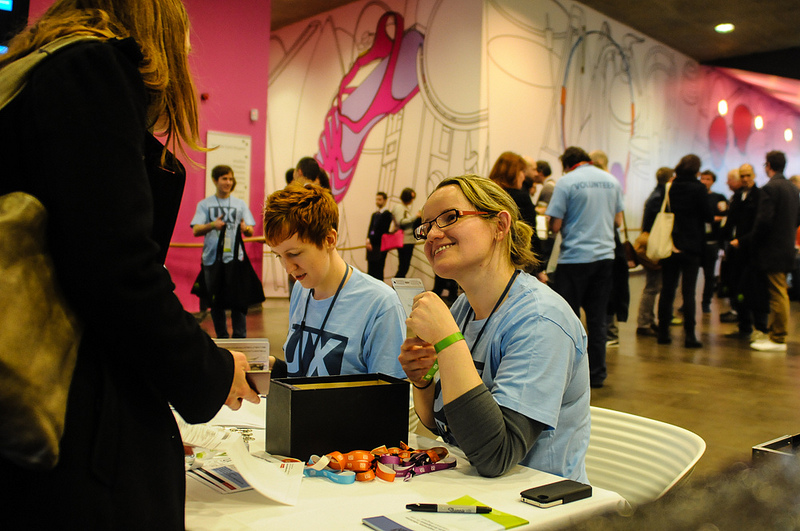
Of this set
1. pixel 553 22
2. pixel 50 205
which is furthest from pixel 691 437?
pixel 553 22

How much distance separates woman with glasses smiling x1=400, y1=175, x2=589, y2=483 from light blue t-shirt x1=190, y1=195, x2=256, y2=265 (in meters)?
3.99

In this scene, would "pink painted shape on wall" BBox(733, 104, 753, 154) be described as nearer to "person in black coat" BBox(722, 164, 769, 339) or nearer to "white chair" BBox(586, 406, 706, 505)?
"person in black coat" BBox(722, 164, 769, 339)

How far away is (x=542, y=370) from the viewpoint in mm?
1385

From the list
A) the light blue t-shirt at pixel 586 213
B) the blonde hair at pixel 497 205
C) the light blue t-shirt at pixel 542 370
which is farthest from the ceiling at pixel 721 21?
the light blue t-shirt at pixel 542 370

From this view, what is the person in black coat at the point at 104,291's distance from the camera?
2.53 feet

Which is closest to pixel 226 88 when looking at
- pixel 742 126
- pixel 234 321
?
pixel 234 321

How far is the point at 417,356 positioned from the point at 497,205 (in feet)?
1.40

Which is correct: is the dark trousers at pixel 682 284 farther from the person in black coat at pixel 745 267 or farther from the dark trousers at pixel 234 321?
the dark trousers at pixel 234 321

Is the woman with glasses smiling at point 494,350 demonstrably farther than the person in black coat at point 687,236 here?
No

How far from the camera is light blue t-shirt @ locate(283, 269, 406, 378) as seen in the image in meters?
1.97

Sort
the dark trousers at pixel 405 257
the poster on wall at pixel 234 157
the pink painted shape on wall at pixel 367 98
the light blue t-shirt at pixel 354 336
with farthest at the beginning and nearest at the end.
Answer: the pink painted shape on wall at pixel 367 98 < the dark trousers at pixel 405 257 < the poster on wall at pixel 234 157 < the light blue t-shirt at pixel 354 336

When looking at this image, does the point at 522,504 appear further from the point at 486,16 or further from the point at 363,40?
the point at 363,40

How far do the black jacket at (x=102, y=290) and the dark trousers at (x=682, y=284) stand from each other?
6.14 m

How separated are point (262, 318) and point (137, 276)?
7.26 meters
